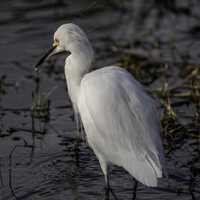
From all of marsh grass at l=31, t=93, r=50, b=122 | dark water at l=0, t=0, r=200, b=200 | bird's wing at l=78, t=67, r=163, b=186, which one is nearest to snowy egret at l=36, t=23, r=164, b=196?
bird's wing at l=78, t=67, r=163, b=186

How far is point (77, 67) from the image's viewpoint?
620 cm

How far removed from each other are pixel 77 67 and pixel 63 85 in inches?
95.6

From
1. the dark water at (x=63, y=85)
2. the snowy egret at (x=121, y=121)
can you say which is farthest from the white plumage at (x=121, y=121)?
the dark water at (x=63, y=85)

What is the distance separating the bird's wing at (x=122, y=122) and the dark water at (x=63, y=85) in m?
0.54

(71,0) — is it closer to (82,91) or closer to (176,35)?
(176,35)

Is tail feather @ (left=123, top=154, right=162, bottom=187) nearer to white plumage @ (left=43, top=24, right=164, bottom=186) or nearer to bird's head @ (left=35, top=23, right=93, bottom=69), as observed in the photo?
white plumage @ (left=43, top=24, right=164, bottom=186)

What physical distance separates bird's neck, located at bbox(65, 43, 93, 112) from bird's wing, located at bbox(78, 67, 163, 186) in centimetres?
33

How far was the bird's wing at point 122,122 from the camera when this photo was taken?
18.8 ft

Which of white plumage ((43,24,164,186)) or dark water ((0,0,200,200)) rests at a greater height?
white plumage ((43,24,164,186))

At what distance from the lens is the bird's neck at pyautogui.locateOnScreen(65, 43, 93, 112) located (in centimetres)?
618

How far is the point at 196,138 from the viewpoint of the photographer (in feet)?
23.4

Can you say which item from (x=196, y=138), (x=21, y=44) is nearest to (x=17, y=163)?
(x=196, y=138)

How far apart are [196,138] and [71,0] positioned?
4.84 meters

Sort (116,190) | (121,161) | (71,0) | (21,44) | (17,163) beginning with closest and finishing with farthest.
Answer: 1. (121,161)
2. (116,190)
3. (17,163)
4. (21,44)
5. (71,0)
